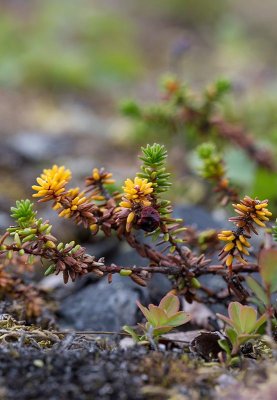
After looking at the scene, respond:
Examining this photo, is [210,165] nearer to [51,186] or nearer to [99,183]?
[99,183]

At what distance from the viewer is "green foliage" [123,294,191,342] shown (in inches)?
68.0

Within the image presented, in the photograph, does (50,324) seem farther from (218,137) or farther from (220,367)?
(218,137)

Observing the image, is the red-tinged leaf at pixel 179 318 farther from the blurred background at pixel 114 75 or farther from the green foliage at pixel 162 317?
the blurred background at pixel 114 75

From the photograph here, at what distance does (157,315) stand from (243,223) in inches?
15.5

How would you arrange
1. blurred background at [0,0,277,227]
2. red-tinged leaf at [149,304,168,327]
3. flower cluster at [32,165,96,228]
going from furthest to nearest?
blurred background at [0,0,277,227] < flower cluster at [32,165,96,228] < red-tinged leaf at [149,304,168,327]

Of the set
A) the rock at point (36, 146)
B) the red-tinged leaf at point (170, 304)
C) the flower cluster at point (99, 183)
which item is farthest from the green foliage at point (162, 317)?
the rock at point (36, 146)

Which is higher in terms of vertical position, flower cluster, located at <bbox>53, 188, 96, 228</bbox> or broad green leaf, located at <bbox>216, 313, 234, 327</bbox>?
flower cluster, located at <bbox>53, 188, 96, 228</bbox>

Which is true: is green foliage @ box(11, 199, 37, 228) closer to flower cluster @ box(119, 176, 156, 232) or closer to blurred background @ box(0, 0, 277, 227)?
flower cluster @ box(119, 176, 156, 232)

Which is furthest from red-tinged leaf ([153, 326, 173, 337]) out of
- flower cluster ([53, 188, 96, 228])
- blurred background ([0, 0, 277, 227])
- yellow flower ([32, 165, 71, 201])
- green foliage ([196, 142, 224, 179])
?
blurred background ([0, 0, 277, 227])

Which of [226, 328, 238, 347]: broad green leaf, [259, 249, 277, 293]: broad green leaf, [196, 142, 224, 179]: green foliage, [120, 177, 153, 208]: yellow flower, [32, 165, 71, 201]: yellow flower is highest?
[196, 142, 224, 179]: green foliage

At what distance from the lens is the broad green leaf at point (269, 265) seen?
5.24 ft

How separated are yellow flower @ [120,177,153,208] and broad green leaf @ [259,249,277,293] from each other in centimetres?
39

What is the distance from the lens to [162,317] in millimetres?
1736

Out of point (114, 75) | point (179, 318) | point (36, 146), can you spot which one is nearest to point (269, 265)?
point (179, 318)
